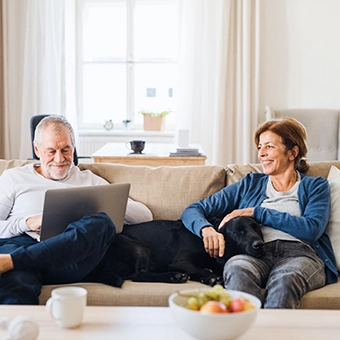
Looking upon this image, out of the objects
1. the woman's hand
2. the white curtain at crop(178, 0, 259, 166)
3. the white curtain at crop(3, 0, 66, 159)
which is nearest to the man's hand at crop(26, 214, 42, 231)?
the woman's hand

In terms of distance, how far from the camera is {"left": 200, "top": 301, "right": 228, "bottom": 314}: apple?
46.8 inches

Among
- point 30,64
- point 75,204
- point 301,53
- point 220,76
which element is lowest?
point 75,204

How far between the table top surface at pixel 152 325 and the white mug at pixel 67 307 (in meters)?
0.03

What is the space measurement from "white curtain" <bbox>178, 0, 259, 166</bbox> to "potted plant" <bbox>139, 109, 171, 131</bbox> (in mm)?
191

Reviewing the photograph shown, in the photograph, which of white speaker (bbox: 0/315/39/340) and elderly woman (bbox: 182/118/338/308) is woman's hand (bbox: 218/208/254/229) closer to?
elderly woman (bbox: 182/118/338/308)

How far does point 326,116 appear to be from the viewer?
14.9 feet

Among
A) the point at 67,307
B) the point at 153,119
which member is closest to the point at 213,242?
the point at 67,307

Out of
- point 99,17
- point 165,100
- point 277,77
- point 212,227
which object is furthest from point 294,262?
point 99,17

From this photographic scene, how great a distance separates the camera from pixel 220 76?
491 cm

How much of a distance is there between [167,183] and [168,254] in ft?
1.31

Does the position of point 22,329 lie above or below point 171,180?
below

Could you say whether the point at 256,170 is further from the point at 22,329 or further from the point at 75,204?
the point at 22,329

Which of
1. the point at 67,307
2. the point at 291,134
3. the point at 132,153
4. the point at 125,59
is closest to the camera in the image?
the point at 67,307

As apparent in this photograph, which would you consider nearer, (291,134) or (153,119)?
(291,134)
